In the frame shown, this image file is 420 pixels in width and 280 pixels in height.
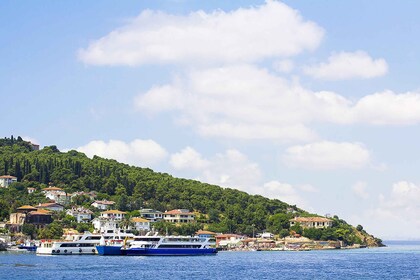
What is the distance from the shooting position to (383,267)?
101 metres

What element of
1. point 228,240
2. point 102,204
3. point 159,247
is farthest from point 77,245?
point 102,204

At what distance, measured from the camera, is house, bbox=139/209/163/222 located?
18650cm

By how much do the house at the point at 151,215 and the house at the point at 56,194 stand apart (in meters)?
21.0

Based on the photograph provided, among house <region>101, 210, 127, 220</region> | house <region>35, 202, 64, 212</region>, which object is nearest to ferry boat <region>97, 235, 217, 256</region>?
house <region>101, 210, 127, 220</region>

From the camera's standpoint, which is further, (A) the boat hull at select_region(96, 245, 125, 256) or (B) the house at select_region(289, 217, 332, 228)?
(B) the house at select_region(289, 217, 332, 228)

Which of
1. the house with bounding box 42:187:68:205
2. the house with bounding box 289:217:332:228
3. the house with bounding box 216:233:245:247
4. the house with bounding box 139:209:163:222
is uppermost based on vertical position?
the house with bounding box 42:187:68:205

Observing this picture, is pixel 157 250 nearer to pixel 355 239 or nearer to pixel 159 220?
pixel 159 220

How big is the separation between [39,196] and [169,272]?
111931 mm

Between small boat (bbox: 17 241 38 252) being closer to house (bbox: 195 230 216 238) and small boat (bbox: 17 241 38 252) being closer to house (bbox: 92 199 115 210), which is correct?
house (bbox: 195 230 216 238)

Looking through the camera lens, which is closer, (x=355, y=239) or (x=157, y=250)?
(x=157, y=250)

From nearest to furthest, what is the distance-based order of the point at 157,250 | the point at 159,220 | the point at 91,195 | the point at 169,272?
the point at 169,272 < the point at 157,250 < the point at 159,220 < the point at 91,195

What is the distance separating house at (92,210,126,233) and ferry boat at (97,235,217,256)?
36042 mm

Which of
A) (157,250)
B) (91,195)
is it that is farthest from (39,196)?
(157,250)

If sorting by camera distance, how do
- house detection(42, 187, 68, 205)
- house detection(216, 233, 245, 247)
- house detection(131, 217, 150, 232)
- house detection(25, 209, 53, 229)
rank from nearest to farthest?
house detection(25, 209, 53, 229), house detection(216, 233, 245, 247), house detection(131, 217, 150, 232), house detection(42, 187, 68, 205)
